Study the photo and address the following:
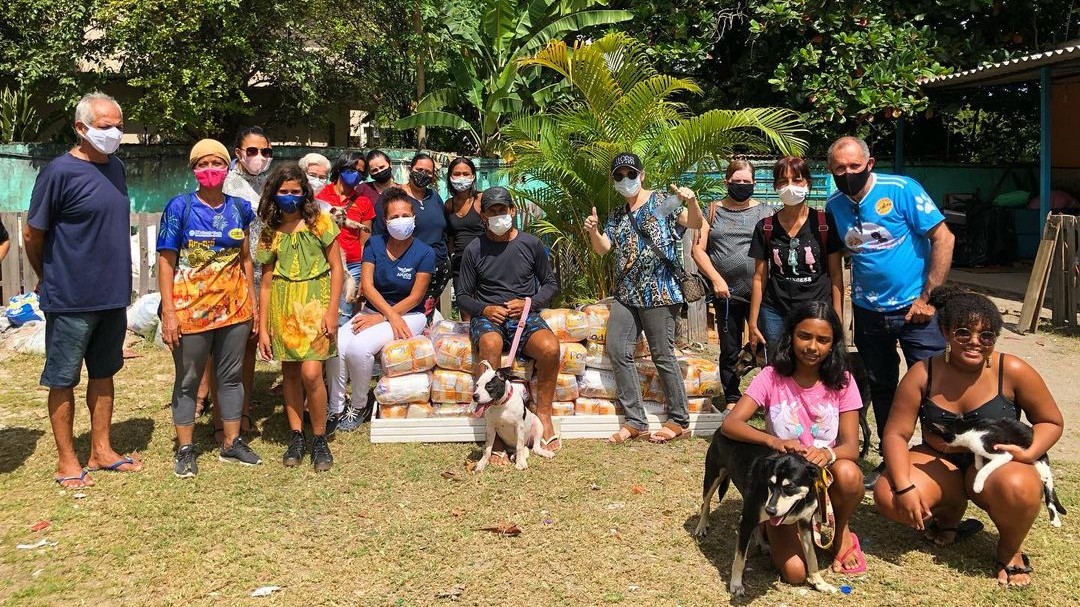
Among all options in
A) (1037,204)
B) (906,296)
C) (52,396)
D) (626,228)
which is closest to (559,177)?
(626,228)

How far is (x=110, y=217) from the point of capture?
4.73m

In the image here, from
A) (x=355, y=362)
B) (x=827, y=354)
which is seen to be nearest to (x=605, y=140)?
(x=355, y=362)

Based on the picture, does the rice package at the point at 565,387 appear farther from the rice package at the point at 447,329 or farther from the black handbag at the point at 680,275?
the black handbag at the point at 680,275

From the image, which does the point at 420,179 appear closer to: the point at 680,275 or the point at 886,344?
the point at 680,275

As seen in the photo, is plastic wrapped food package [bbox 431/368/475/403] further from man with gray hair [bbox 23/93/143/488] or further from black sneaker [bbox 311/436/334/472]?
man with gray hair [bbox 23/93/143/488]

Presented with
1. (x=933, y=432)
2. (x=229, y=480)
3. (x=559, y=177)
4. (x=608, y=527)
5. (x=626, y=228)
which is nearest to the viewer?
(x=933, y=432)

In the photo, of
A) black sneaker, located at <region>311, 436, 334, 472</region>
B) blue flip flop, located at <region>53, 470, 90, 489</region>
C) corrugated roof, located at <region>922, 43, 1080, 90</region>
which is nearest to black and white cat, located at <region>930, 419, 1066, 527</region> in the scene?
black sneaker, located at <region>311, 436, 334, 472</region>

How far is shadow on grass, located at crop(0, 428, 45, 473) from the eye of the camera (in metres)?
5.23

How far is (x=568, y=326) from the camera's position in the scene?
580 centimetres

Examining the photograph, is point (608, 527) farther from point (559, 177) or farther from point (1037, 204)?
point (1037, 204)

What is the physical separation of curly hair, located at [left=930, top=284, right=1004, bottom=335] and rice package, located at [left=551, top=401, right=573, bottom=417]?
8.81ft

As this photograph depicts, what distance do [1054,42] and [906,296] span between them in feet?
41.0

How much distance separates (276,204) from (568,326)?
2124 millimetres

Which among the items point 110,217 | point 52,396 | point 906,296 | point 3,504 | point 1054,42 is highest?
point 1054,42
